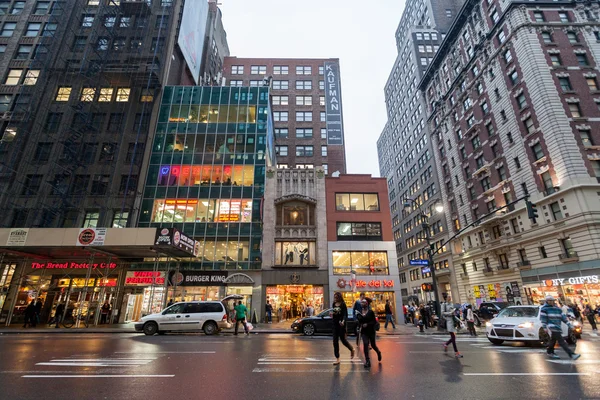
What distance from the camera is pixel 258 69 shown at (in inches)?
2328

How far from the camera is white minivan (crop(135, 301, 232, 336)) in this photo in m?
17.1

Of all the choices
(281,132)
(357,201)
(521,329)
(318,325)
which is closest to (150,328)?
(318,325)

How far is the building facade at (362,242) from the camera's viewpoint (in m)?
29.4

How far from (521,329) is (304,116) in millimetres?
45503

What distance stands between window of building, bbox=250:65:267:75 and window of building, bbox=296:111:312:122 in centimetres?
1296

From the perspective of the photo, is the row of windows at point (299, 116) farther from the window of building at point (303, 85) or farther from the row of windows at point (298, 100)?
the window of building at point (303, 85)

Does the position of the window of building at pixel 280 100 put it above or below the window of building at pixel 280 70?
below

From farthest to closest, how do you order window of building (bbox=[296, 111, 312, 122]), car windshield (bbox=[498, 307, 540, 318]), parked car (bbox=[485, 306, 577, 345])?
window of building (bbox=[296, 111, 312, 122]), car windshield (bbox=[498, 307, 540, 318]), parked car (bbox=[485, 306, 577, 345])

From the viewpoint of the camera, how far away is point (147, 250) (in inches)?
1000

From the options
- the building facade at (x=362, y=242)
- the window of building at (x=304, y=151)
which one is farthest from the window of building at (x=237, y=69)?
the building facade at (x=362, y=242)

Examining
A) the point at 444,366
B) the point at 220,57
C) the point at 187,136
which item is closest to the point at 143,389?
the point at 444,366

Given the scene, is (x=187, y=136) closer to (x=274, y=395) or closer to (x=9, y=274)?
(x=9, y=274)

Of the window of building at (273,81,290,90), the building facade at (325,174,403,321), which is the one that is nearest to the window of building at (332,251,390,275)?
the building facade at (325,174,403,321)

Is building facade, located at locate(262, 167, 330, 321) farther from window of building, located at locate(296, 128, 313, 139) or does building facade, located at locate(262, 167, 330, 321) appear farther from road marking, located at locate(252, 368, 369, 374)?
road marking, located at locate(252, 368, 369, 374)
